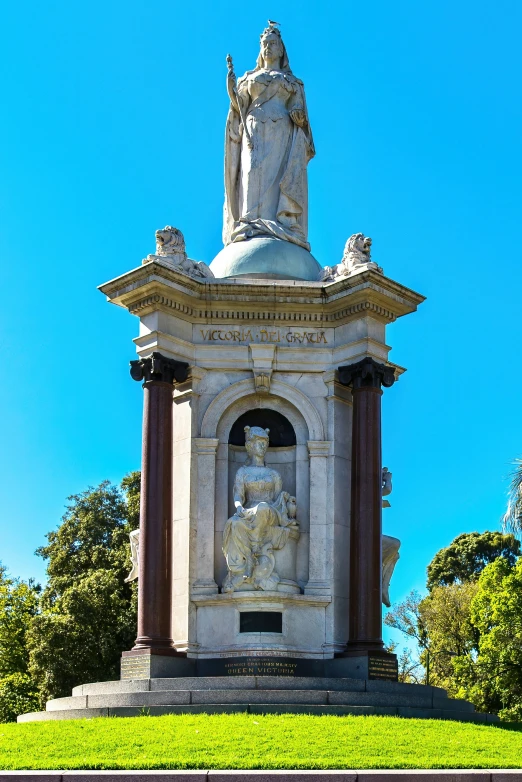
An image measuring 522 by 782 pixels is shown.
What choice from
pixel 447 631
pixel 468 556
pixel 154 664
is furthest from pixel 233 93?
pixel 468 556

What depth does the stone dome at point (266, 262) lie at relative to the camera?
27.4 meters

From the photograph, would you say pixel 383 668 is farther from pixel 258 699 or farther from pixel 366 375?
pixel 366 375

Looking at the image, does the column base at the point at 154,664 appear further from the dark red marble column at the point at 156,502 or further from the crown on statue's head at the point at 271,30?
the crown on statue's head at the point at 271,30

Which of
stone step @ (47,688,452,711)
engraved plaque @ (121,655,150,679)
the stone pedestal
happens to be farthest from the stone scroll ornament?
engraved plaque @ (121,655,150,679)

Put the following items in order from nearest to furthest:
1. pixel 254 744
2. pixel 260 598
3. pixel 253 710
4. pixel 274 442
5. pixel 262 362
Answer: pixel 254 744 → pixel 253 710 → pixel 260 598 → pixel 262 362 → pixel 274 442

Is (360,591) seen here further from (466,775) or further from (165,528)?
(466,775)

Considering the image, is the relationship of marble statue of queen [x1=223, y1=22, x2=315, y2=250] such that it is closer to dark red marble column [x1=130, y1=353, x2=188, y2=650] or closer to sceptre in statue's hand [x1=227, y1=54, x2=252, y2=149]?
sceptre in statue's hand [x1=227, y1=54, x2=252, y2=149]

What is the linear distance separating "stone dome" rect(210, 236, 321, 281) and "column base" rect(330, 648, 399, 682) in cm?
837

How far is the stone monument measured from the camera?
24.7 m

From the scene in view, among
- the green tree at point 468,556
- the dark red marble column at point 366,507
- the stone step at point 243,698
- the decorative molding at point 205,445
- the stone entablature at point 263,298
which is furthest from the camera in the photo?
the green tree at point 468,556

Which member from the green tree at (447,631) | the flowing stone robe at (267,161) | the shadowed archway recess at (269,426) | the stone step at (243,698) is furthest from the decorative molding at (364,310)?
the green tree at (447,631)

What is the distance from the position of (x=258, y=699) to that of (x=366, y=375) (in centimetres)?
768

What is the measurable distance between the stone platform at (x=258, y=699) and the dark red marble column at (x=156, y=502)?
168 cm

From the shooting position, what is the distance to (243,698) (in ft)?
68.7
